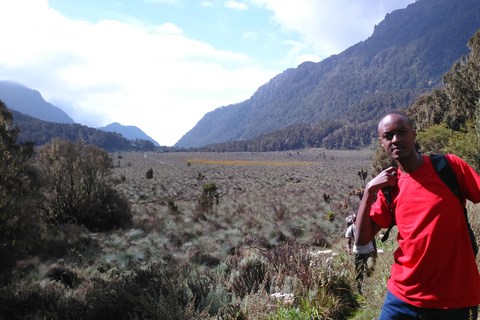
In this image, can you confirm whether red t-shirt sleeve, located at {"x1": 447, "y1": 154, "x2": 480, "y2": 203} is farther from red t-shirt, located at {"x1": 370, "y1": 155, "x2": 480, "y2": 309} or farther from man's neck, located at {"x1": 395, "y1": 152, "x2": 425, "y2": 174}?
man's neck, located at {"x1": 395, "y1": 152, "x2": 425, "y2": 174}

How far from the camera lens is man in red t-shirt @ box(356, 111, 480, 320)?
1.41 m

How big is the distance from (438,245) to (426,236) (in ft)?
0.23

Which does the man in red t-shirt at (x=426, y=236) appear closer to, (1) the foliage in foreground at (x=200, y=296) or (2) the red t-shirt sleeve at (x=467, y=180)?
(2) the red t-shirt sleeve at (x=467, y=180)

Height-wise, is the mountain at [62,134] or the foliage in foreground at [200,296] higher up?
the mountain at [62,134]

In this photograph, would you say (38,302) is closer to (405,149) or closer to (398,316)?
(398,316)

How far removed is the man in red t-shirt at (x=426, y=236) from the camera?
141cm

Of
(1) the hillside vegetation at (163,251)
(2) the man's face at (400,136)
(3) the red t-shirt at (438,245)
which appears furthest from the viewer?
(1) the hillside vegetation at (163,251)

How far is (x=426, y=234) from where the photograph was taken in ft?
4.70

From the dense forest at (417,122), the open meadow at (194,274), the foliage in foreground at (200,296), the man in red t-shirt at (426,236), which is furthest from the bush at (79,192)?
the dense forest at (417,122)

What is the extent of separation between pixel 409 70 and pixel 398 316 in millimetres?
211919

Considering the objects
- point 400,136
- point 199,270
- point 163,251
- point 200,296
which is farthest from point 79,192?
point 400,136

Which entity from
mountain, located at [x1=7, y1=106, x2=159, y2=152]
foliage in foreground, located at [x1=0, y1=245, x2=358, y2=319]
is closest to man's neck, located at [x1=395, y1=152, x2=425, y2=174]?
foliage in foreground, located at [x1=0, y1=245, x2=358, y2=319]

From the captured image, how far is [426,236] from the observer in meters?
1.43

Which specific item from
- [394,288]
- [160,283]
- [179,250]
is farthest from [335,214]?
[394,288]
